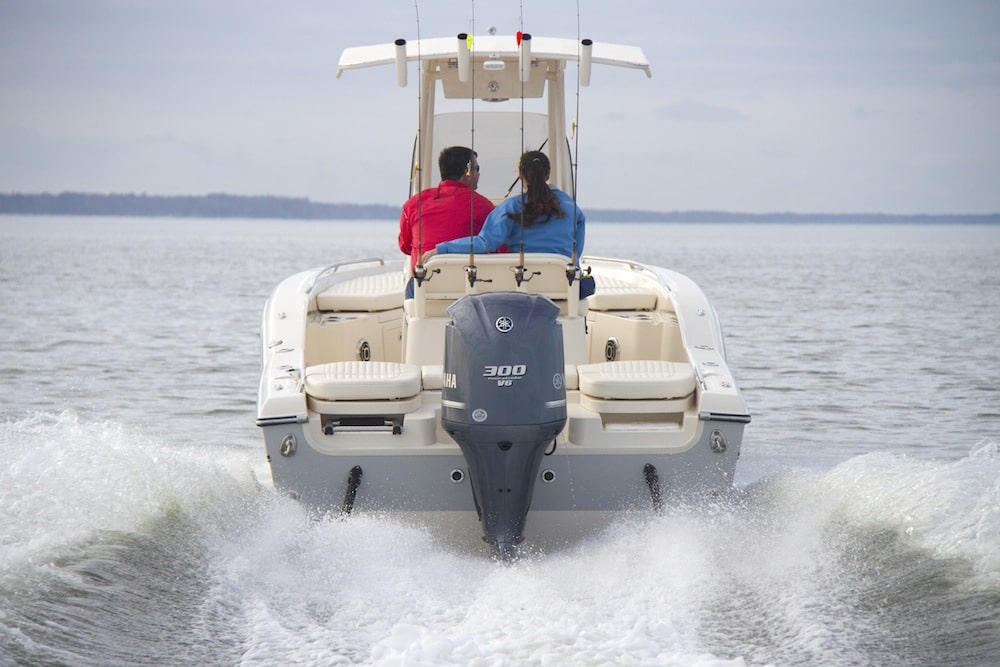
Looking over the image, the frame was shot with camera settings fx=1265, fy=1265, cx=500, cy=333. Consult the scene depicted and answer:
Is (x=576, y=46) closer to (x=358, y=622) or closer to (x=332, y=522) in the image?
(x=332, y=522)

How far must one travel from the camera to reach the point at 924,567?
434cm

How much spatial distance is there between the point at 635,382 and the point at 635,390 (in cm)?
3

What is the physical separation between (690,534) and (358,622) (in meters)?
1.37

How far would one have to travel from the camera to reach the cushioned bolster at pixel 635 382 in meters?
4.62

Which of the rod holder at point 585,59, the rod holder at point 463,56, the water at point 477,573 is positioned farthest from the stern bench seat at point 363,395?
the rod holder at point 585,59

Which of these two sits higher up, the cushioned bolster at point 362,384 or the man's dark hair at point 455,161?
the man's dark hair at point 455,161

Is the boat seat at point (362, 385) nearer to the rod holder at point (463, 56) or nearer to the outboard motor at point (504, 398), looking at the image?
the outboard motor at point (504, 398)

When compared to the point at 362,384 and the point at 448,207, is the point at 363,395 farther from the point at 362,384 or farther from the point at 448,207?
the point at 448,207

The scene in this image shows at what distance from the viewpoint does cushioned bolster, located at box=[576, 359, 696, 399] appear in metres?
4.62

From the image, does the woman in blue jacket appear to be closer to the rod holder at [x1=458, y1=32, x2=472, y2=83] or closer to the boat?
the boat

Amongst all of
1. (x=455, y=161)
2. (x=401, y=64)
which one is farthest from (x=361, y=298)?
(x=401, y=64)

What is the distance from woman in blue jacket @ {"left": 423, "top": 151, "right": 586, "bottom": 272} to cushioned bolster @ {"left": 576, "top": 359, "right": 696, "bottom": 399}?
54 cm

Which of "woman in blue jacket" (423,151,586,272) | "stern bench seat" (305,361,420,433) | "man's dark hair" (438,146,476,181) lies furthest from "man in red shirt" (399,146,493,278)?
"stern bench seat" (305,361,420,433)

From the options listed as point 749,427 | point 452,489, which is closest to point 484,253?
point 452,489
